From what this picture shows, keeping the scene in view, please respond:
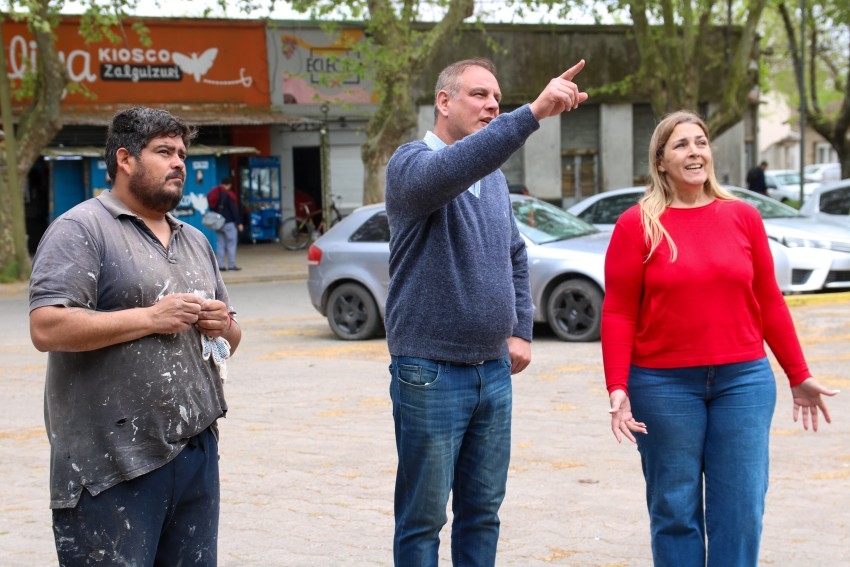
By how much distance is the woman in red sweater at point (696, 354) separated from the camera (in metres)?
4.05

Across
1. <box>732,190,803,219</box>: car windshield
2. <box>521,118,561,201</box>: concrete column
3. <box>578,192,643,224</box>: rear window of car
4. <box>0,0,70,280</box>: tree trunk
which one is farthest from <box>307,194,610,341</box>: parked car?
<box>521,118,561,201</box>: concrete column

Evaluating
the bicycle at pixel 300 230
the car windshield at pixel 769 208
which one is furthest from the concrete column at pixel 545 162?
the car windshield at pixel 769 208

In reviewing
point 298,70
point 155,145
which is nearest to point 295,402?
point 155,145

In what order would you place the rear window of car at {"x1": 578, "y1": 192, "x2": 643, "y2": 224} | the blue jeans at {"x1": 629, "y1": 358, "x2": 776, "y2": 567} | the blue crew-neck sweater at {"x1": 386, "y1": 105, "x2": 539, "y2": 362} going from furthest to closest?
the rear window of car at {"x1": 578, "y1": 192, "x2": 643, "y2": 224}, the blue jeans at {"x1": 629, "y1": 358, "x2": 776, "y2": 567}, the blue crew-neck sweater at {"x1": 386, "y1": 105, "x2": 539, "y2": 362}

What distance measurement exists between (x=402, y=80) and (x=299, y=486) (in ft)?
51.6

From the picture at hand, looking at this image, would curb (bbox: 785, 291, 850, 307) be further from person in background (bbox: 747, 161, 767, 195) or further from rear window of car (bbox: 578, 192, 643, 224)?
person in background (bbox: 747, 161, 767, 195)

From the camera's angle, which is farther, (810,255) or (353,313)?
(810,255)

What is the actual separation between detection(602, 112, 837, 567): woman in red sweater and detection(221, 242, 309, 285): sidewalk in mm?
16853

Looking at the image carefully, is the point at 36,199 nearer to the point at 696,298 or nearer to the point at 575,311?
the point at 575,311

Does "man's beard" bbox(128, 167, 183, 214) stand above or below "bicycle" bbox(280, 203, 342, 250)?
above

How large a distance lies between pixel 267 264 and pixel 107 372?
813 inches

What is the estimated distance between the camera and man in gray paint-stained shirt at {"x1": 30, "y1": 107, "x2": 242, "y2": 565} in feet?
10.6

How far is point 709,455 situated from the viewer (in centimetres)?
409

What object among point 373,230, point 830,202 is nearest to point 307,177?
point 830,202
